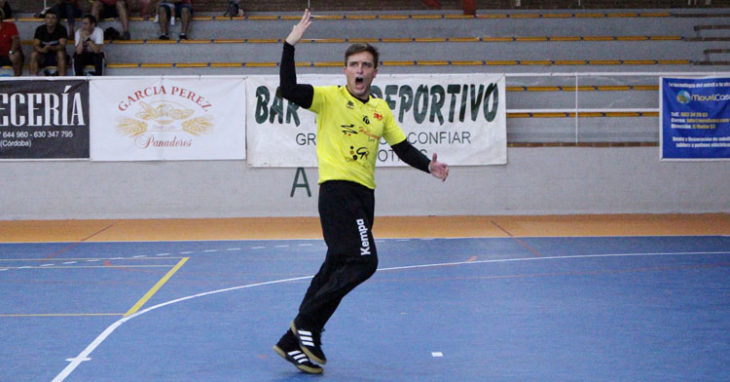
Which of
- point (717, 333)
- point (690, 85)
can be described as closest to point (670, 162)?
point (690, 85)

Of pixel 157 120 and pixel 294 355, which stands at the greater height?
pixel 157 120

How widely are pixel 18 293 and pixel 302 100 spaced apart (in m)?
4.78

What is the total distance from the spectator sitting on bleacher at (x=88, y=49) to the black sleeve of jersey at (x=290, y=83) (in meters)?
13.5

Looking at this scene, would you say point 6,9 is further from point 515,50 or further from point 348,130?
point 348,130

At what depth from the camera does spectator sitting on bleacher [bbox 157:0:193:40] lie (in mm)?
19875

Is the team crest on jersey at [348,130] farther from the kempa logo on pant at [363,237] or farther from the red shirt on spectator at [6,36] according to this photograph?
the red shirt on spectator at [6,36]

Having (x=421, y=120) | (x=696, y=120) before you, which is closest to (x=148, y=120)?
(x=421, y=120)

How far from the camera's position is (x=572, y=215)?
16.6m

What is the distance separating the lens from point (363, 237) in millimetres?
5660

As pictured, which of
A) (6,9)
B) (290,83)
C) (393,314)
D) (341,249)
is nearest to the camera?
(290,83)

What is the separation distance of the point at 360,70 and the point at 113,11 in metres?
16.4

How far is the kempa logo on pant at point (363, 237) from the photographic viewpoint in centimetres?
565

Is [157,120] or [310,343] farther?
[157,120]

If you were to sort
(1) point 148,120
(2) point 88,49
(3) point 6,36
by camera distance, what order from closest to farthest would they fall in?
1. (1) point 148,120
2. (2) point 88,49
3. (3) point 6,36
